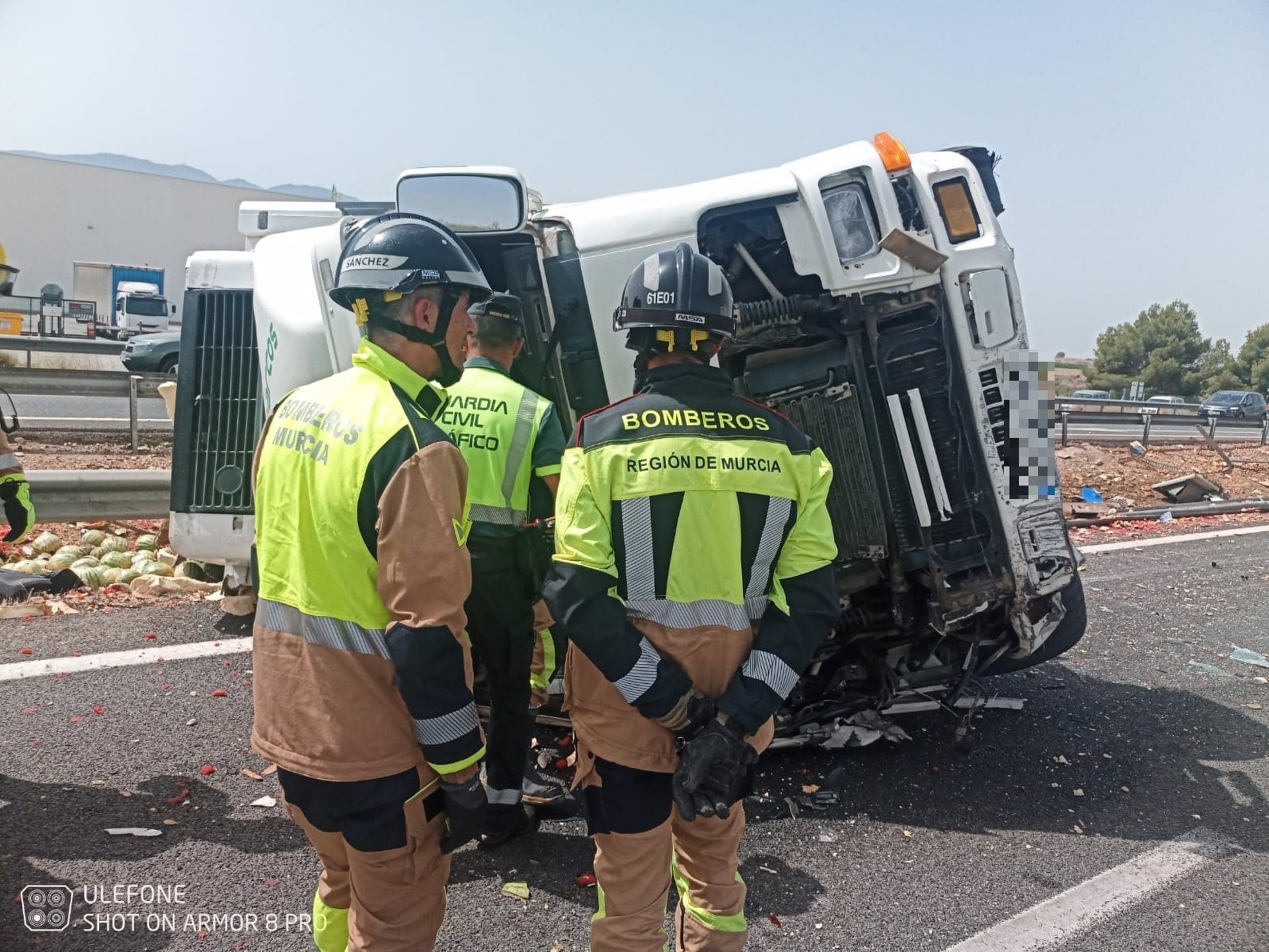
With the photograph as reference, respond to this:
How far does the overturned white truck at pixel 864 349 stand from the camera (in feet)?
11.5

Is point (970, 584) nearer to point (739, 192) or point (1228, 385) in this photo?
point (739, 192)

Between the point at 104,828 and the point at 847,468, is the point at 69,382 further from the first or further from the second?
the point at 847,468

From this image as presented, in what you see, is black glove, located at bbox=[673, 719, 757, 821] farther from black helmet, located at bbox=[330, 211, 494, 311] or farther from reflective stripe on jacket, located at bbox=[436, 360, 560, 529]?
reflective stripe on jacket, located at bbox=[436, 360, 560, 529]

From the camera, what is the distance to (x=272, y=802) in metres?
3.27

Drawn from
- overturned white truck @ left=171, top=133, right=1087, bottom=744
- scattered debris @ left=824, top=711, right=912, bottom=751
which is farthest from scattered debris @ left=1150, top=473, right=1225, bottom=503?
scattered debris @ left=824, top=711, right=912, bottom=751

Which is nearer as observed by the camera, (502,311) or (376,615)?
(376,615)

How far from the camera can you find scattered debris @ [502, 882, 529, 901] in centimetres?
283

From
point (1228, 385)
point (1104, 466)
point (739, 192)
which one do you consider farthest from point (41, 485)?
point (1228, 385)

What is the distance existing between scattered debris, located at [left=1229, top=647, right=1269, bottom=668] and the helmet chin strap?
5464mm

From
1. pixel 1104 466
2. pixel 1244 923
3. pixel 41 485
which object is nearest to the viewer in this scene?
pixel 1244 923

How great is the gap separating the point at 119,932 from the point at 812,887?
2080 mm

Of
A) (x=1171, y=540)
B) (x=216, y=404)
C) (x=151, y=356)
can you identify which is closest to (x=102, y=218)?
(x=151, y=356)

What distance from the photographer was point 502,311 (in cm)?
340

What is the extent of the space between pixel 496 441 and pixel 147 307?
96.1 feet
